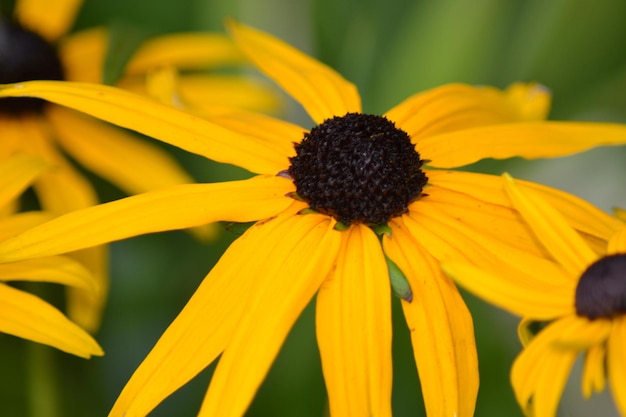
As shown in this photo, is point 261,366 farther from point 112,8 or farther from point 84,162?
point 112,8

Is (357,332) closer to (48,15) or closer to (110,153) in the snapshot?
(110,153)

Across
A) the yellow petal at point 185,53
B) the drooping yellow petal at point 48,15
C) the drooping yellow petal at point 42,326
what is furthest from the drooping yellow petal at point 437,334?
the drooping yellow petal at point 48,15

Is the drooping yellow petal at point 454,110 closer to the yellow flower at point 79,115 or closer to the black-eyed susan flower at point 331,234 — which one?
the black-eyed susan flower at point 331,234

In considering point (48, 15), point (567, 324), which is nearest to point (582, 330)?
point (567, 324)

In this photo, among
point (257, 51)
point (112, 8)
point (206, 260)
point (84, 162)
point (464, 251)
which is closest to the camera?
point (464, 251)

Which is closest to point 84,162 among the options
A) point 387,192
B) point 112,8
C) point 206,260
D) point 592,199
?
point 206,260

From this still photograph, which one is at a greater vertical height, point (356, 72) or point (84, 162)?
point (356, 72)

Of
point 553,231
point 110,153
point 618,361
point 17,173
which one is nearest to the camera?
point 618,361
